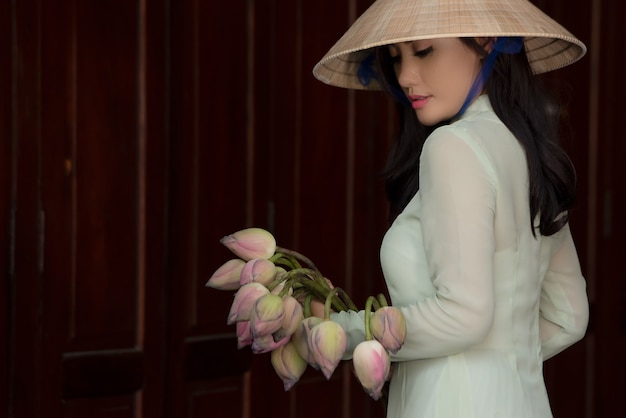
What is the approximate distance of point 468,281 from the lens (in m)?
1.38

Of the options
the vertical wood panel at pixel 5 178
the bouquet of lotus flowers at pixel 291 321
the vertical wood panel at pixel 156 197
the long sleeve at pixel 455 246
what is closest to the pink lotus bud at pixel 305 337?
the bouquet of lotus flowers at pixel 291 321

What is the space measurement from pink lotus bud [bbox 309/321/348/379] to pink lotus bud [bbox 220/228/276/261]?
0.12 m

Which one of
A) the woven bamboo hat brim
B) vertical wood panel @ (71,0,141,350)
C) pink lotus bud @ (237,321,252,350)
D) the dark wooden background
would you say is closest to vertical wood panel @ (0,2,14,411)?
the dark wooden background

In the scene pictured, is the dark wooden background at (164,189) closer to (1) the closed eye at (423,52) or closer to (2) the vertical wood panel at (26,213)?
(2) the vertical wood panel at (26,213)

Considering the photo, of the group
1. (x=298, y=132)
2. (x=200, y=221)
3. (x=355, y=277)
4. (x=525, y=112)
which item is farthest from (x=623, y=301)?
(x=525, y=112)

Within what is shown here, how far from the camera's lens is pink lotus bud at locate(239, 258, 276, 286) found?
4.15 ft

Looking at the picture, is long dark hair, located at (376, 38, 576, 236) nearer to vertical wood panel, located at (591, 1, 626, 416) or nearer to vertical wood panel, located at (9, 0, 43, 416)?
vertical wood panel, located at (9, 0, 43, 416)

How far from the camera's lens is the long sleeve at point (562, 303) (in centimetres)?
164

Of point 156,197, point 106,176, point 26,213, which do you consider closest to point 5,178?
point 26,213

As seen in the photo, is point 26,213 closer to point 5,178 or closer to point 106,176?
point 5,178

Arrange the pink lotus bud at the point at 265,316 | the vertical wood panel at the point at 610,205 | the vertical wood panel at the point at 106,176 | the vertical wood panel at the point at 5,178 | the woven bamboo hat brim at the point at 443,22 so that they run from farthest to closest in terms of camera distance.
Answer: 1. the vertical wood panel at the point at 610,205
2. the vertical wood panel at the point at 106,176
3. the vertical wood panel at the point at 5,178
4. the woven bamboo hat brim at the point at 443,22
5. the pink lotus bud at the point at 265,316

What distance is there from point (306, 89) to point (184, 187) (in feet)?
1.54

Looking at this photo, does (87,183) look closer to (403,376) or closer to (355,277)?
(355,277)

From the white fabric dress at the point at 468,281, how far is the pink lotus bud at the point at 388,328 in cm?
8
